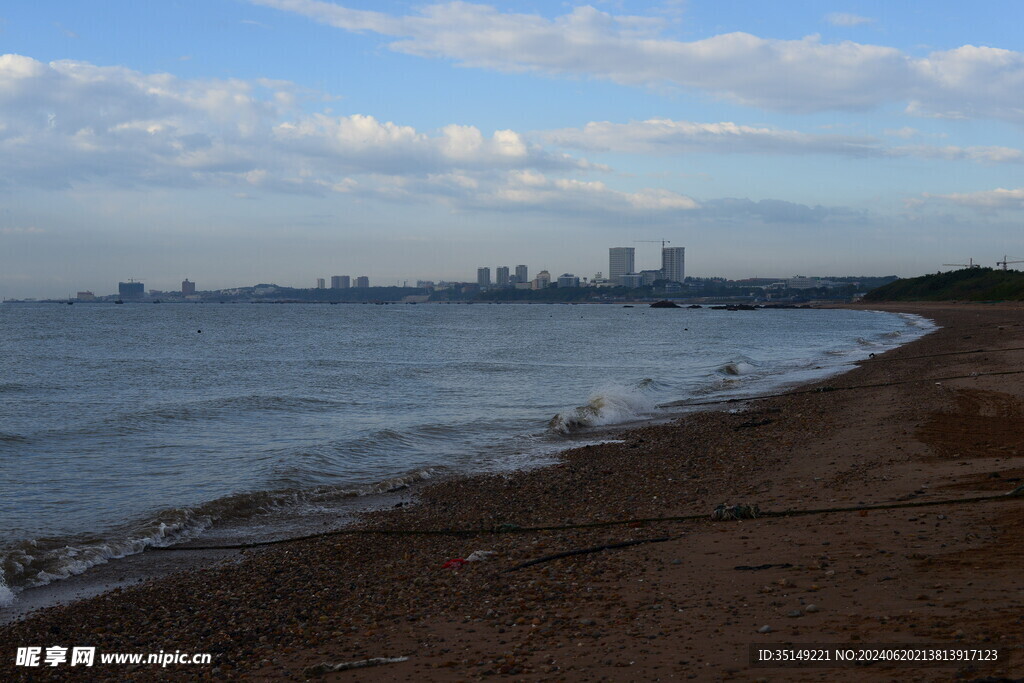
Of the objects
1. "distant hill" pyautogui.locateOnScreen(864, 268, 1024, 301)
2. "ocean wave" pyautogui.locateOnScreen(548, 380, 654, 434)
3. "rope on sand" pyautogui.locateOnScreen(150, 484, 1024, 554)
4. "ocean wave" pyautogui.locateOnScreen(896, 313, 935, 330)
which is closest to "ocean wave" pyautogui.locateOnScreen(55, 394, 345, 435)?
"ocean wave" pyautogui.locateOnScreen(548, 380, 654, 434)

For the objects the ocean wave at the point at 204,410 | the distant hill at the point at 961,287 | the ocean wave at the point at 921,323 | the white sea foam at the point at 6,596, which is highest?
the distant hill at the point at 961,287

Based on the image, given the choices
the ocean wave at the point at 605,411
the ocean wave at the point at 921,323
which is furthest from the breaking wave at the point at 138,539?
the ocean wave at the point at 921,323

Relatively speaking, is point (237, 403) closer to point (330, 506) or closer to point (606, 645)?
point (330, 506)

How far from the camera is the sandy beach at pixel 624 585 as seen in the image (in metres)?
5.41

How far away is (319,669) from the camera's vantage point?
19.0 feet

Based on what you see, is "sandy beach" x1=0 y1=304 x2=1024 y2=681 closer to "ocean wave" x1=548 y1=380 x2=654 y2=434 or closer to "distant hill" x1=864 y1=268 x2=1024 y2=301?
"ocean wave" x1=548 y1=380 x2=654 y2=434

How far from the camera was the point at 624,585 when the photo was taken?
697 cm

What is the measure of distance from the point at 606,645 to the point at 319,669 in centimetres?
212

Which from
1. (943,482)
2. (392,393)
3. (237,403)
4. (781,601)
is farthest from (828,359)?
(781,601)

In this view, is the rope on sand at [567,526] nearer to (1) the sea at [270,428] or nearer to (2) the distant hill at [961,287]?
(1) the sea at [270,428]

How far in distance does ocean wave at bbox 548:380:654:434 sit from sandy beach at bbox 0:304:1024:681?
21.4 feet

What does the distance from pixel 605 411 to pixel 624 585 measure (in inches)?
560

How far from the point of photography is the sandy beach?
541 cm

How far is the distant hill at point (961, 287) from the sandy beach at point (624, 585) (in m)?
109
